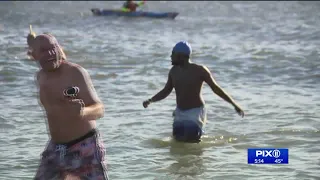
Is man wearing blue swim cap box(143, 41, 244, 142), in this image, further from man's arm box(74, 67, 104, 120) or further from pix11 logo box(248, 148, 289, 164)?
man's arm box(74, 67, 104, 120)

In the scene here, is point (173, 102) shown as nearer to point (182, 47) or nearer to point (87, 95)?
point (182, 47)

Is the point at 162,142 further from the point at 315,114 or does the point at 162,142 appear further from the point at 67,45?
the point at 67,45

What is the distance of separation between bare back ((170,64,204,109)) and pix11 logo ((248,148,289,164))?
2.80ft

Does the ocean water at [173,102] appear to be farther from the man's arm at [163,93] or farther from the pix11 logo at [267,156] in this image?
the man's arm at [163,93]

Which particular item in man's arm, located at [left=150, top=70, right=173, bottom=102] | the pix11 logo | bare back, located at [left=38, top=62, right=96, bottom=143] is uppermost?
bare back, located at [left=38, top=62, right=96, bottom=143]

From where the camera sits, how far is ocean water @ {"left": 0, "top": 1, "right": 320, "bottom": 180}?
8055mm

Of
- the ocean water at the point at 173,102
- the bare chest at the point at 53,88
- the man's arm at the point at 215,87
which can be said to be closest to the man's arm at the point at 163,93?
the man's arm at the point at 215,87

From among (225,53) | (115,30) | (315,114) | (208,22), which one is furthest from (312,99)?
(208,22)

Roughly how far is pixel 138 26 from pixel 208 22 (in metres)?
4.46

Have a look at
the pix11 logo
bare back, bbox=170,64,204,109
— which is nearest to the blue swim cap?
→ bare back, bbox=170,64,204,109

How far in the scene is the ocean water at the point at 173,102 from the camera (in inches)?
317

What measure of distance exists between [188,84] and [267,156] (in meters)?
1.24

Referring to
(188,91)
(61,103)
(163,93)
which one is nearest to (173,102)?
(163,93)

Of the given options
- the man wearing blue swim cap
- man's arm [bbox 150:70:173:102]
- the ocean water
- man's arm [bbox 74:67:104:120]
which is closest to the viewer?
man's arm [bbox 74:67:104:120]
